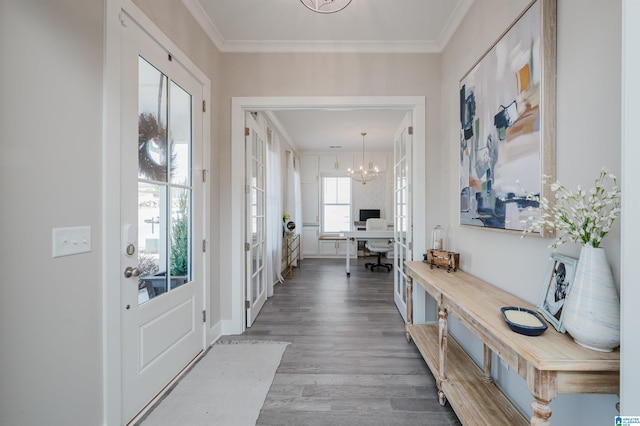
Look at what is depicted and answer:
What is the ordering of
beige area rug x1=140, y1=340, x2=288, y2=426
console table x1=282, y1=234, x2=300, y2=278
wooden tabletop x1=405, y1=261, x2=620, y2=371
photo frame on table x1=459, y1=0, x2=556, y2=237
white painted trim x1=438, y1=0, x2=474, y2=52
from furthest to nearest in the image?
console table x1=282, y1=234, x2=300, y2=278 → white painted trim x1=438, y1=0, x2=474, y2=52 → beige area rug x1=140, y1=340, x2=288, y2=426 → photo frame on table x1=459, y1=0, x2=556, y2=237 → wooden tabletop x1=405, y1=261, x2=620, y2=371

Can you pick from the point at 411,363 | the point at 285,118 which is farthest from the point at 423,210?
the point at 285,118

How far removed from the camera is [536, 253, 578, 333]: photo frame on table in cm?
113

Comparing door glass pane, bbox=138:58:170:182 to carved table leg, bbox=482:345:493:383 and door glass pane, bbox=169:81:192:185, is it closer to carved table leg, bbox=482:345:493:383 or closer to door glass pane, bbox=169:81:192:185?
door glass pane, bbox=169:81:192:185

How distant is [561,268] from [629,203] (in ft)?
1.72

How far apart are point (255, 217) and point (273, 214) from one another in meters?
1.09

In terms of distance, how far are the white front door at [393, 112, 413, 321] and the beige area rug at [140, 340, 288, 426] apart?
152 cm

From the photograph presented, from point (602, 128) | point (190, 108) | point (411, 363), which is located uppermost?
point (190, 108)

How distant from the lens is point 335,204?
7449 millimetres

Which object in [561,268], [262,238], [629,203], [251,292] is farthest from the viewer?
[262,238]

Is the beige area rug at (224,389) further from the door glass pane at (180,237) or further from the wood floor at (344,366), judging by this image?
the door glass pane at (180,237)

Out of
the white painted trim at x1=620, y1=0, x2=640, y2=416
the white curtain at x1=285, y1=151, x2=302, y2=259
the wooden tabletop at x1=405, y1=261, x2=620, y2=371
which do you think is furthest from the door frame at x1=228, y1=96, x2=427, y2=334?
the white curtain at x1=285, y1=151, x2=302, y2=259

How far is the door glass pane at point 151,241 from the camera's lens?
1709 mm

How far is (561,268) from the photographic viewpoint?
1195mm

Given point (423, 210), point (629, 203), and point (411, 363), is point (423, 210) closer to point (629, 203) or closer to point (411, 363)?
point (411, 363)
